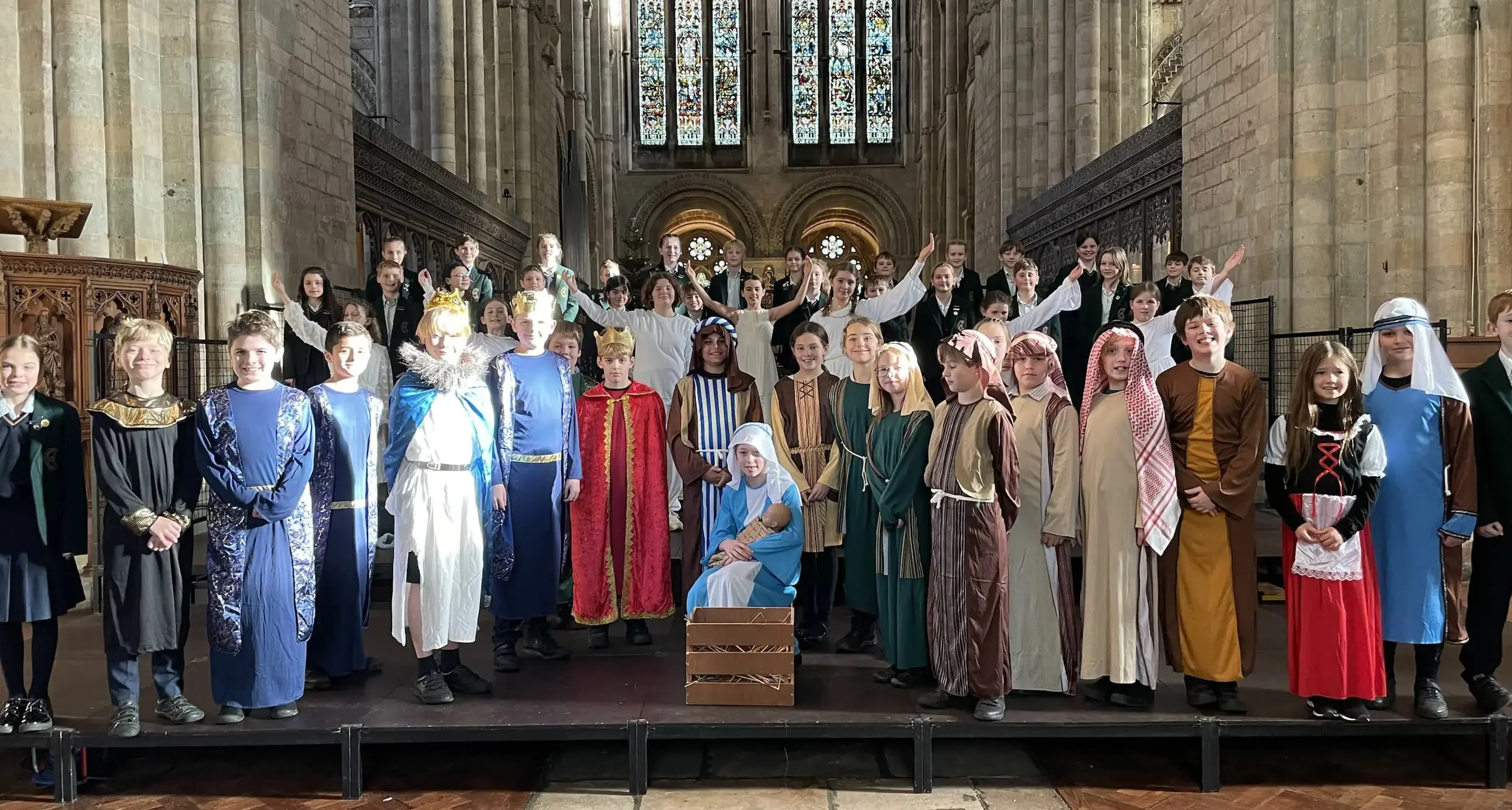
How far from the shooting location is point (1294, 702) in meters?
4.23

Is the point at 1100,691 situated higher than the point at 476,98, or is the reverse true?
the point at 476,98

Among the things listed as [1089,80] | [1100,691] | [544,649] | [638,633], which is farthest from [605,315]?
[1089,80]

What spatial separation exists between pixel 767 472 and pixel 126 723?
106 inches

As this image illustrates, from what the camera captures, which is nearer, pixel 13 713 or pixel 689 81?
pixel 13 713

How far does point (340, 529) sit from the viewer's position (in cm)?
459

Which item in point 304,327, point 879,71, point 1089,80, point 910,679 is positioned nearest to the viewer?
point 910,679

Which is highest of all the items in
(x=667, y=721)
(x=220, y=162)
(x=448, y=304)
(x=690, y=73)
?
(x=690, y=73)

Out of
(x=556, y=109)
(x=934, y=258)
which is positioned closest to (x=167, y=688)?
(x=556, y=109)

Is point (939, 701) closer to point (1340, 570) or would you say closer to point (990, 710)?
point (990, 710)

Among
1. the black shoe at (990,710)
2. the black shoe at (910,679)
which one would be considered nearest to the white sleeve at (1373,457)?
the black shoe at (990,710)

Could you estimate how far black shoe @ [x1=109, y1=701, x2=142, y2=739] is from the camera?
3916mm

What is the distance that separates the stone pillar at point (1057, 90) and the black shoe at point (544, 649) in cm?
1363

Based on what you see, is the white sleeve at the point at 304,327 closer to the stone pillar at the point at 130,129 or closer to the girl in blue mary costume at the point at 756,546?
the stone pillar at the point at 130,129

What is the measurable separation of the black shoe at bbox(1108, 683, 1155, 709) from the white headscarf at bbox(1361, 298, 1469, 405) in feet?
5.27
